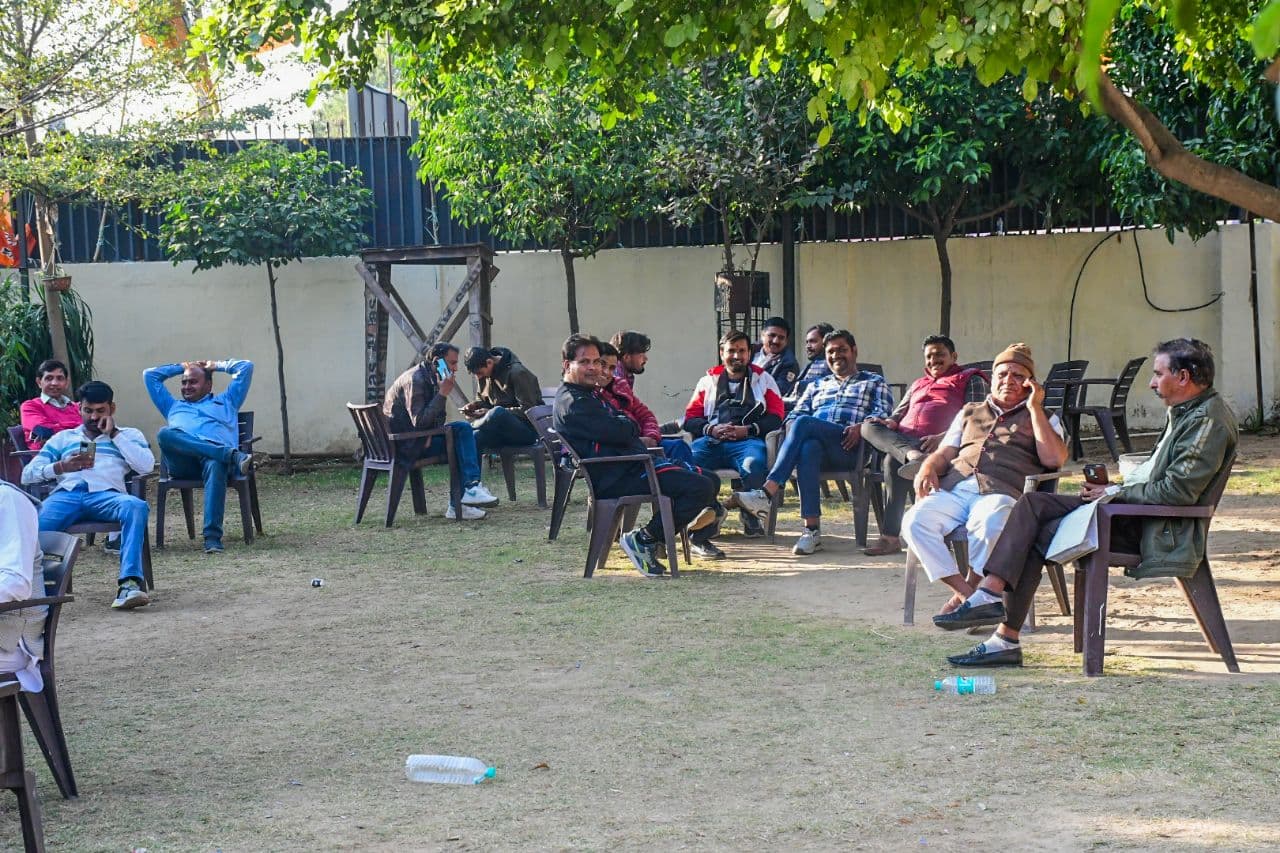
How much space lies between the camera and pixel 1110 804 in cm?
372

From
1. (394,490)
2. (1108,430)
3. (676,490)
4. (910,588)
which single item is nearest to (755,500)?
(676,490)

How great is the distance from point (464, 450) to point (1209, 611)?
6164 millimetres

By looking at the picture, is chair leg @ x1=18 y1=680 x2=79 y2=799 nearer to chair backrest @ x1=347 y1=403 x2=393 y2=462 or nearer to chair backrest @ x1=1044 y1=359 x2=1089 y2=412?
chair backrest @ x1=347 y1=403 x2=393 y2=462

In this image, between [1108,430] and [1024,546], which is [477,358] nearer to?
[1108,430]

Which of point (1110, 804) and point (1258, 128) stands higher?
point (1258, 128)

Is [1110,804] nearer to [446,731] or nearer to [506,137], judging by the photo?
[446,731]

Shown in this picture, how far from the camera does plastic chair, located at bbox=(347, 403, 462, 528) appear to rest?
991 centimetres

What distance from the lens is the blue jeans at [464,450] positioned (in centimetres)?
1020

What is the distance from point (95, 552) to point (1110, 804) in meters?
7.27

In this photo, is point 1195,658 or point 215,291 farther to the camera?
point 215,291

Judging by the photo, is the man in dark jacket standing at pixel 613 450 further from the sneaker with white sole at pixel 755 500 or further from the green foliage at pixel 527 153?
the green foliage at pixel 527 153

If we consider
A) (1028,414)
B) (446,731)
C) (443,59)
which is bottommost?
(446,731)

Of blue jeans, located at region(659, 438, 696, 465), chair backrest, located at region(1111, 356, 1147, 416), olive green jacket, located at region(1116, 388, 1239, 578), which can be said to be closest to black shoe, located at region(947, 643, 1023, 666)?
olive green jacket, located at region(1116, 388, 1239, 578)

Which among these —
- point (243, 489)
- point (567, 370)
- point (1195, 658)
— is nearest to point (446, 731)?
point (1195, 658)
